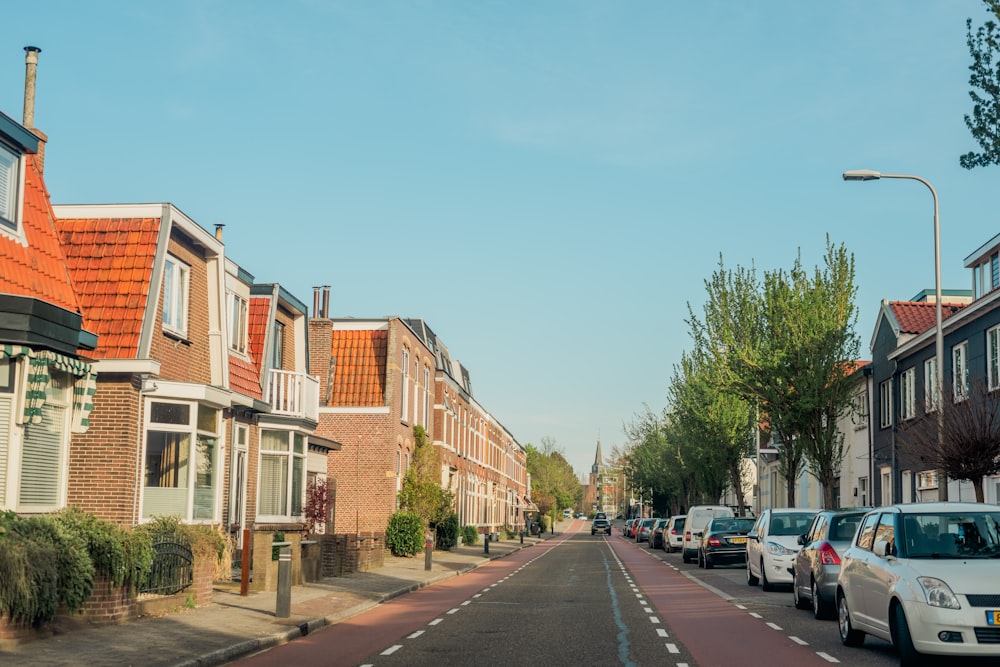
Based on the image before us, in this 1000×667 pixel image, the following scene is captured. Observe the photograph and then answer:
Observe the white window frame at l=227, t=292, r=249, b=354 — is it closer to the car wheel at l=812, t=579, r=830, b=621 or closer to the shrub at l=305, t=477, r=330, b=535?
the shrub at l=305, t=477, r=330, b=535

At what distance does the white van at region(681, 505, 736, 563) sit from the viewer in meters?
38.7

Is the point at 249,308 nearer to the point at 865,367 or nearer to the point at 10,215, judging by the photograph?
the point at 10,215

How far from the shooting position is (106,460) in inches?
728

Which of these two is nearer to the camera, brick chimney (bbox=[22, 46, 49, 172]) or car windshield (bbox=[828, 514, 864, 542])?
car windshield (bbox=[828, 514, 864, 542])

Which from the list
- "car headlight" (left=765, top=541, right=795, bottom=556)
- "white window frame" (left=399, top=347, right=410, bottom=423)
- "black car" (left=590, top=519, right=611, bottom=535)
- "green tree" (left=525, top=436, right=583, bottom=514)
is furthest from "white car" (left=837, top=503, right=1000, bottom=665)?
"green tree" (left=525, top=436, right=583, bottom=514)

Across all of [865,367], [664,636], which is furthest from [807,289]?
[664,636]

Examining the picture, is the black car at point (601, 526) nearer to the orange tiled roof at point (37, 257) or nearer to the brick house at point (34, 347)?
the brick house at point (34, 347)

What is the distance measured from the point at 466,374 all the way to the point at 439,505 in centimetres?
3607

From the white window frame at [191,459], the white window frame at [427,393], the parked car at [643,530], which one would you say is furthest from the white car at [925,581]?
the parked car at [643,530]

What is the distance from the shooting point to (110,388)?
18.9 metres

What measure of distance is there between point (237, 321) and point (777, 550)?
13964 mm

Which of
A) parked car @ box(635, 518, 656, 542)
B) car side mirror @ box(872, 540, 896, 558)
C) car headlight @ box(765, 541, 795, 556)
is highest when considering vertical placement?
car side mirror @ box(872, 540, 896, 558)

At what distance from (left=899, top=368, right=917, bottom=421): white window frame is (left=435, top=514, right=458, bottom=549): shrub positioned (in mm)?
19506

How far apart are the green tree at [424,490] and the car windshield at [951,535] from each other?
101ft
